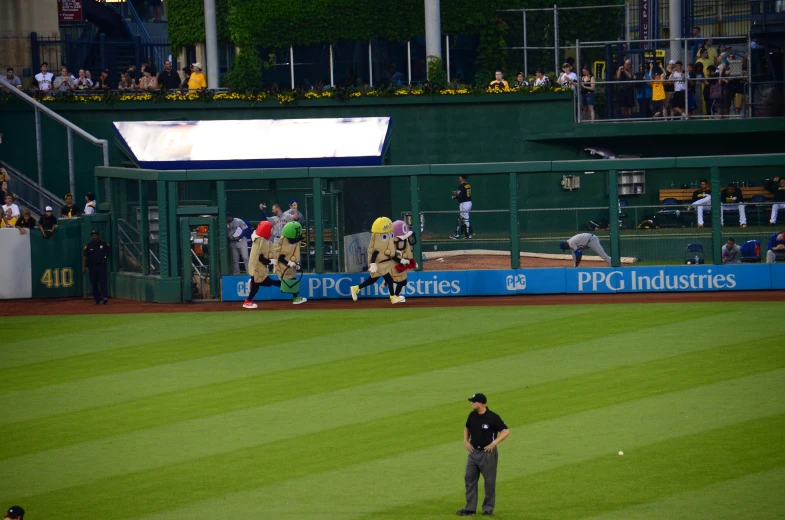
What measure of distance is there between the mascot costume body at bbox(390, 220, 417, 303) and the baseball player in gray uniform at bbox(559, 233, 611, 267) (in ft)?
9.90

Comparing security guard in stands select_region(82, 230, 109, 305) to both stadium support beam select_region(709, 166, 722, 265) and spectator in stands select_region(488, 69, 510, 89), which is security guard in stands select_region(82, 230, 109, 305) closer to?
stadium support beam select_region(709, 166, 722, 265)

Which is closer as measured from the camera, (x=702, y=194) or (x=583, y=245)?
(x=583, y=245)

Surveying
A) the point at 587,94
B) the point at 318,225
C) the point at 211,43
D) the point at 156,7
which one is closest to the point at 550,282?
the point at 318,225

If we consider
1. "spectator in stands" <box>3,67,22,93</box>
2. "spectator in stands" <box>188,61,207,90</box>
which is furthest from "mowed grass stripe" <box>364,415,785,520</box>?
"spectator in stands" <box>3,67,22,93</box>

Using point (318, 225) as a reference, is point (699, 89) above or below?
above

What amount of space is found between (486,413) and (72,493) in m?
4.57

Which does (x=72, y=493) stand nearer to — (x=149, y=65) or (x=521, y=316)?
(x=521, y=316)

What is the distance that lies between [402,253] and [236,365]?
5361 millimetres

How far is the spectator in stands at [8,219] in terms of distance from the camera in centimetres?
2561

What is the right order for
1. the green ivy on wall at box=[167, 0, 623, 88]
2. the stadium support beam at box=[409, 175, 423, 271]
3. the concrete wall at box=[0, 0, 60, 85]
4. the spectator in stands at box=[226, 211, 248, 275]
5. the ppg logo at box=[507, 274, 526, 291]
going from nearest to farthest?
the stadium support beam at box=[409, 175, 423, 271] < the ppg logo at box=[507, 274, 526, 291] < the spectator in stands at box=[226, 211, 248, 275] < the concrete wall at box=[0, 0, 60, 85] < the green ivy on wall at box=[167, 0, 623, 88]

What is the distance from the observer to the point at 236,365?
1834cm

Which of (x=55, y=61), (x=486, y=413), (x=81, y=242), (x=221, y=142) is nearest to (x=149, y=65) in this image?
(x=55, y=61)

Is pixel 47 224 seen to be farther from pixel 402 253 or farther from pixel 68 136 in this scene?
pixel 402 253

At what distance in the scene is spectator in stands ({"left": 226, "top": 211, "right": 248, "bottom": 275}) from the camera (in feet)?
79.5
